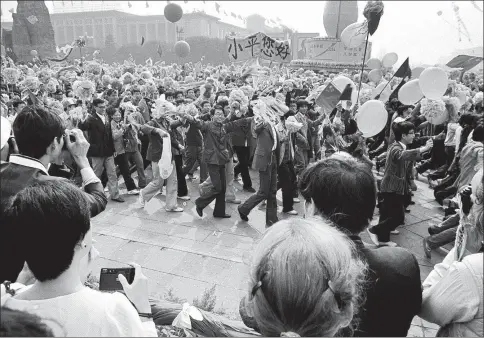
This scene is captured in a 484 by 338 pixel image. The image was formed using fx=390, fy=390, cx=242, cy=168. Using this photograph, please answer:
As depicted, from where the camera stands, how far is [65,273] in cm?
130

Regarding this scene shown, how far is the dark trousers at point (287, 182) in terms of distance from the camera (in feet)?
19.2

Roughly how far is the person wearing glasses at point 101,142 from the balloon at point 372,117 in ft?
13.0

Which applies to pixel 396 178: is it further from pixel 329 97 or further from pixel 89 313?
pixel 89 313

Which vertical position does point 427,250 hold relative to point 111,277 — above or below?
below

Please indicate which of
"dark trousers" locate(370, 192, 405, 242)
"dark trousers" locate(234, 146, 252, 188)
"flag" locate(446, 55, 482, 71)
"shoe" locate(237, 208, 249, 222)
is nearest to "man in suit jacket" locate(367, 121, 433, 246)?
"dark trousers" locate(370, 192, 405, 242)

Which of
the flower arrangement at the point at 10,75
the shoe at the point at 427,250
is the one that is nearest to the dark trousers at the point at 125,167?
the shoe at the point at 427,250

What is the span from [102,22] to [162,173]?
264 feet

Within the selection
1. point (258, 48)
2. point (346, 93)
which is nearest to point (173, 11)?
point (258, 48)

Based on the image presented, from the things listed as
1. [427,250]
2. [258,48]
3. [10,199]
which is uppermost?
[258,48]

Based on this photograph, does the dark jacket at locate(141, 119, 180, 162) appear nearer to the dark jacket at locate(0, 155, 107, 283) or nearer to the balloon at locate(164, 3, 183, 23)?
the dark jacket at locate(0, 155, 107, 283)

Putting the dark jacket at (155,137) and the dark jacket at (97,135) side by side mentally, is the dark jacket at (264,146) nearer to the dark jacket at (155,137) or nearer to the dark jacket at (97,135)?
the dark jacket at (155,137)

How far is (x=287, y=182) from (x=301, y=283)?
4883 mm

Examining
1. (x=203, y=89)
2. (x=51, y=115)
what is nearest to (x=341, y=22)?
(x=203, y=89)

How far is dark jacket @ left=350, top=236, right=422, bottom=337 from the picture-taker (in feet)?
5.08
